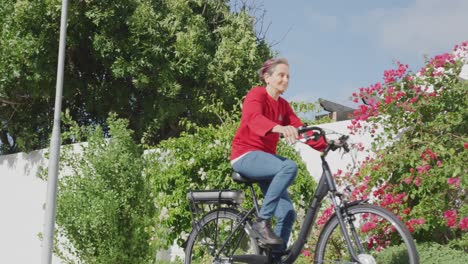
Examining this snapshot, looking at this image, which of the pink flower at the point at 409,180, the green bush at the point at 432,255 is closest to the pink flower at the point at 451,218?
the green bush at the point at 432,255

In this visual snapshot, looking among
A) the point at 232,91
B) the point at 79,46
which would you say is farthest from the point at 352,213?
the point at 79,46

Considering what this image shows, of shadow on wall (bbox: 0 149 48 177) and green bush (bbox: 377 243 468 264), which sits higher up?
shadow on wall (bbox: 0 149 48 177)

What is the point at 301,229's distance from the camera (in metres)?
5.07

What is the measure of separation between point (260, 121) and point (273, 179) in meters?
0.43

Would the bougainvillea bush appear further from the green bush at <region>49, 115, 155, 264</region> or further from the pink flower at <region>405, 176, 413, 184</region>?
the green bush at <region>49, 115, 155, 264</region>

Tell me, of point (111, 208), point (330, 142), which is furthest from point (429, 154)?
point (111, 208)

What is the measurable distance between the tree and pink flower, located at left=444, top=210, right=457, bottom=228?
857cm

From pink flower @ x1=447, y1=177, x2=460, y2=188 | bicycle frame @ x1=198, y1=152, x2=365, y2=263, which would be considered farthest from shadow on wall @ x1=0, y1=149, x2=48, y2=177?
bicycle frame @ x1=198, y1=152, x2=365, y2=263

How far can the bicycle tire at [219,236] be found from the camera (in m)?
5.61

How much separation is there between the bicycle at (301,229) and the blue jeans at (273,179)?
12cm

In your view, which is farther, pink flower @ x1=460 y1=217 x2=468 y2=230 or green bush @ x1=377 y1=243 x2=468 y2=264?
pink flower @ x1=460 y1=217 x2=468 y2=230

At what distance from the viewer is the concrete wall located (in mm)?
14945

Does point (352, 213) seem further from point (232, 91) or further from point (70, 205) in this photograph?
point (232, 91)

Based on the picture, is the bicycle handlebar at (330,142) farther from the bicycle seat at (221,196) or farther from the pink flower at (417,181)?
the pink flower at (417,181)
